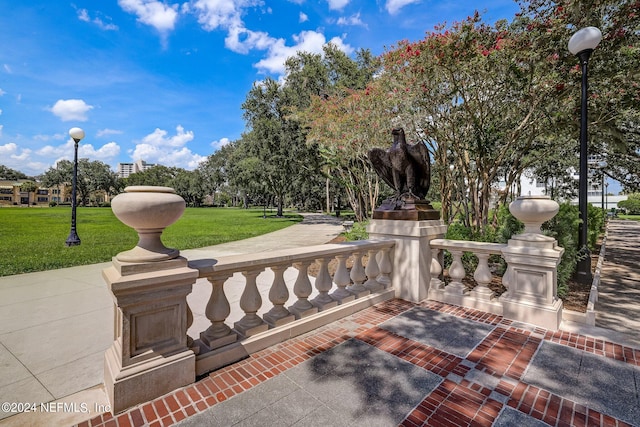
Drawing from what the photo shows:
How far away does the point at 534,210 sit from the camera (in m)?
3.68

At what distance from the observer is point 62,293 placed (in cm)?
571

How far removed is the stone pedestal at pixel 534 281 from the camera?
3.68 metres

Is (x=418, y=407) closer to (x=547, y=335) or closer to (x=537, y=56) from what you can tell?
(x=547, y=335)

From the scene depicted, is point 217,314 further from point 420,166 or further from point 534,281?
point 534,281

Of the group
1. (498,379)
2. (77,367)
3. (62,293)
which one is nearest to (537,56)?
(498,379)

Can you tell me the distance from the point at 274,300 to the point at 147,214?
1.65 metres

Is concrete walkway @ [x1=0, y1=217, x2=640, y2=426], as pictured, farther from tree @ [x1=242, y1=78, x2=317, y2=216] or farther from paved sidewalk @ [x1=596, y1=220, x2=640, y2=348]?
tree @ [x1=242, y1=78, x2=317, y2=216]

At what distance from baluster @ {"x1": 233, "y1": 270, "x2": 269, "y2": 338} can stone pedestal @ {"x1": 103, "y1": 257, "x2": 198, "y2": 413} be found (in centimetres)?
63

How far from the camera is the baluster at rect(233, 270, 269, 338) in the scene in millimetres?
3043

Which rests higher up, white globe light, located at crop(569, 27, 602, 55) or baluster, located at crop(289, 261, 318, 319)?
white globe light, located at crop(569, 27, 602, 55)

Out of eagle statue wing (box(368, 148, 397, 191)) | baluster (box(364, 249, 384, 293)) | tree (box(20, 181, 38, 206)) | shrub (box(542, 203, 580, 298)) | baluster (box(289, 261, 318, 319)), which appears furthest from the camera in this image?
tree (box(20, 181, 38, 206))

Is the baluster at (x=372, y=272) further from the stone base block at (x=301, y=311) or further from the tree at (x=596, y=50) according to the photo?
the tree at (x=596, y=50)

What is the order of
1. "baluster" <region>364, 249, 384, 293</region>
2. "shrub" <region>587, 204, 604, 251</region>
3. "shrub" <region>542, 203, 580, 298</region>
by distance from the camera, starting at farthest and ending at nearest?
"shrub" <region>587, 204, 604, 251</region>
"shrub" <region>542, 203, 580, 298</region>
"baluster" <region>364, 249, 384, 293</region>

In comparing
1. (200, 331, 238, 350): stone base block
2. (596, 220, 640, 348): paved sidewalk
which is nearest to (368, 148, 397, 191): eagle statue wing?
(200, 331, 238, 350): stone base block
